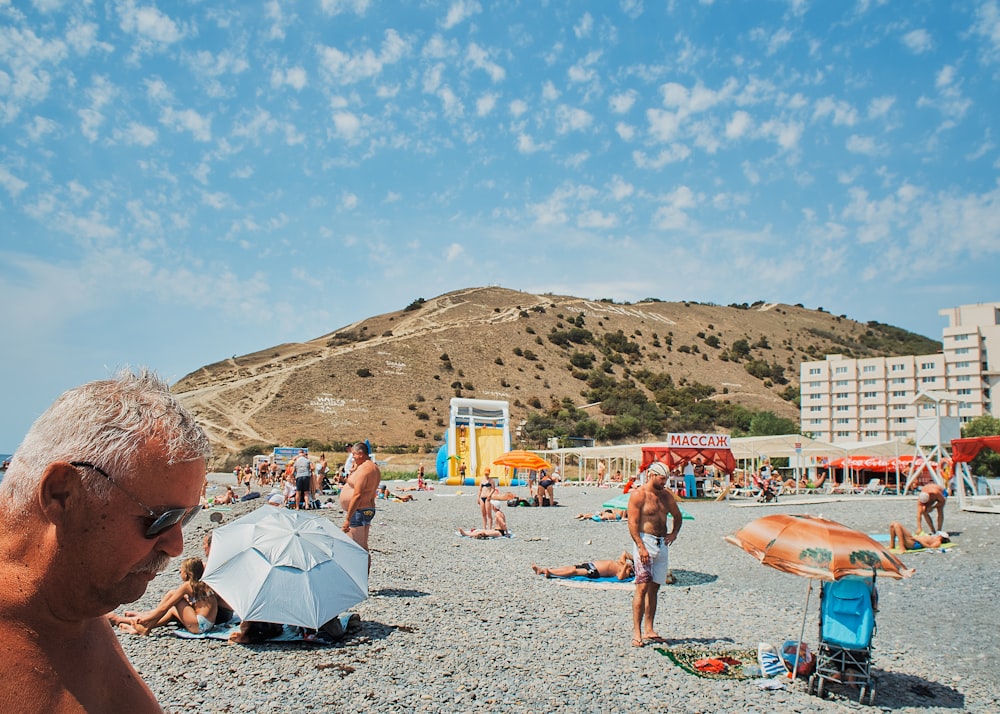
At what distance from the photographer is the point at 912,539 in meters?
13.1

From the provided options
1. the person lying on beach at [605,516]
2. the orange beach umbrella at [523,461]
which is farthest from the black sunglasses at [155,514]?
the orange beach umbrella at [523,461]

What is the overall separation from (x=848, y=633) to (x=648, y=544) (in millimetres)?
1735

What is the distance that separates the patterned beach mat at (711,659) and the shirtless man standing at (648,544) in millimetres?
288

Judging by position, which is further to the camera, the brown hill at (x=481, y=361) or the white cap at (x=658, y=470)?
the brown hill at (x=481, y=361)

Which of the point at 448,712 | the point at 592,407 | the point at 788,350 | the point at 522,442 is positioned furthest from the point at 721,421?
the point at 448,712

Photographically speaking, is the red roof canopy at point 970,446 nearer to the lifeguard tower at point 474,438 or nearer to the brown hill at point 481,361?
the lifeguard tower at point 474,438

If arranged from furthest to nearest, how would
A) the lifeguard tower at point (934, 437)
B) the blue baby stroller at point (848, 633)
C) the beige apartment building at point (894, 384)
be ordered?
the beige apartment building at point (894, 384) < the lifeguard tower at point (934, 437) < the blue baby stroller at point (848, 633)

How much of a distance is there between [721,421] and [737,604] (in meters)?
55.1

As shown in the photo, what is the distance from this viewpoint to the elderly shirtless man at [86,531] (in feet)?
3.65

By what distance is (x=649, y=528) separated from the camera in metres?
6.70

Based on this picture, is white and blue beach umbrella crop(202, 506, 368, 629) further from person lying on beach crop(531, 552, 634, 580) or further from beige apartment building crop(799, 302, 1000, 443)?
beige apartment building crop(799, 302, 1000, 443)

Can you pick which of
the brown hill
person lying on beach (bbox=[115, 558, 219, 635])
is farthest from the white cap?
the brown hill

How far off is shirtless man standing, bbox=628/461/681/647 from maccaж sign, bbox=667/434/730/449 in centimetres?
1811

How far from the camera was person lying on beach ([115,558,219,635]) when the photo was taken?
22.2 feet
